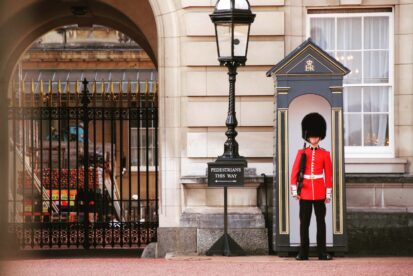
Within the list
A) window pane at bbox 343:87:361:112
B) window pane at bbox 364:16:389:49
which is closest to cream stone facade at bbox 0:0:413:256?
window pane at bbox 364:16:389:49

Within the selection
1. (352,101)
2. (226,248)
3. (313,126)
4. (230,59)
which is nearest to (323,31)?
(352,101)

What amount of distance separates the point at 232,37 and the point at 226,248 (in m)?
2.40

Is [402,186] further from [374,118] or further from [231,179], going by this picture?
[231,179]

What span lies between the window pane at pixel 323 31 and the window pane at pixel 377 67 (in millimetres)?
505

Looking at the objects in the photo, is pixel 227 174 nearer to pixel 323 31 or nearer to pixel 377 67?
pixel 323 31

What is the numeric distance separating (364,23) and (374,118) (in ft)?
4.01

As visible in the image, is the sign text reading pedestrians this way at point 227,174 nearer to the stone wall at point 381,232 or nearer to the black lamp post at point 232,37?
the black lamp post at point 232,37

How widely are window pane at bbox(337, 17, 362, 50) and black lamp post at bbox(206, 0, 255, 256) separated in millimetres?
1890

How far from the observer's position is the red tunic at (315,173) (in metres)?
10.1

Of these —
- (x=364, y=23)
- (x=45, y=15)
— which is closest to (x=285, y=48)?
(x=364, y=23)

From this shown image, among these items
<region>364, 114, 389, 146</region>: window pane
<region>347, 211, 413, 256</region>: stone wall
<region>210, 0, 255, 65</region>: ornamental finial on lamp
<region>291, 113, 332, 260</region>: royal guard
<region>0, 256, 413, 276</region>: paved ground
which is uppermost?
<region>210, 0, 255, 65</region>: ornamental finial on lamp

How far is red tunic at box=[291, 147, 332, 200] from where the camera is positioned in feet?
33.1

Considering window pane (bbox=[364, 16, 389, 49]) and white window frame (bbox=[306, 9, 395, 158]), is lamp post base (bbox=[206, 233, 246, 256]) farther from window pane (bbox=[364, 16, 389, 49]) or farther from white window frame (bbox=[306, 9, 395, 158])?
window pane (bbox=[364, 16, 389, 49])

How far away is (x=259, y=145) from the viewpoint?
11711 millimetres
